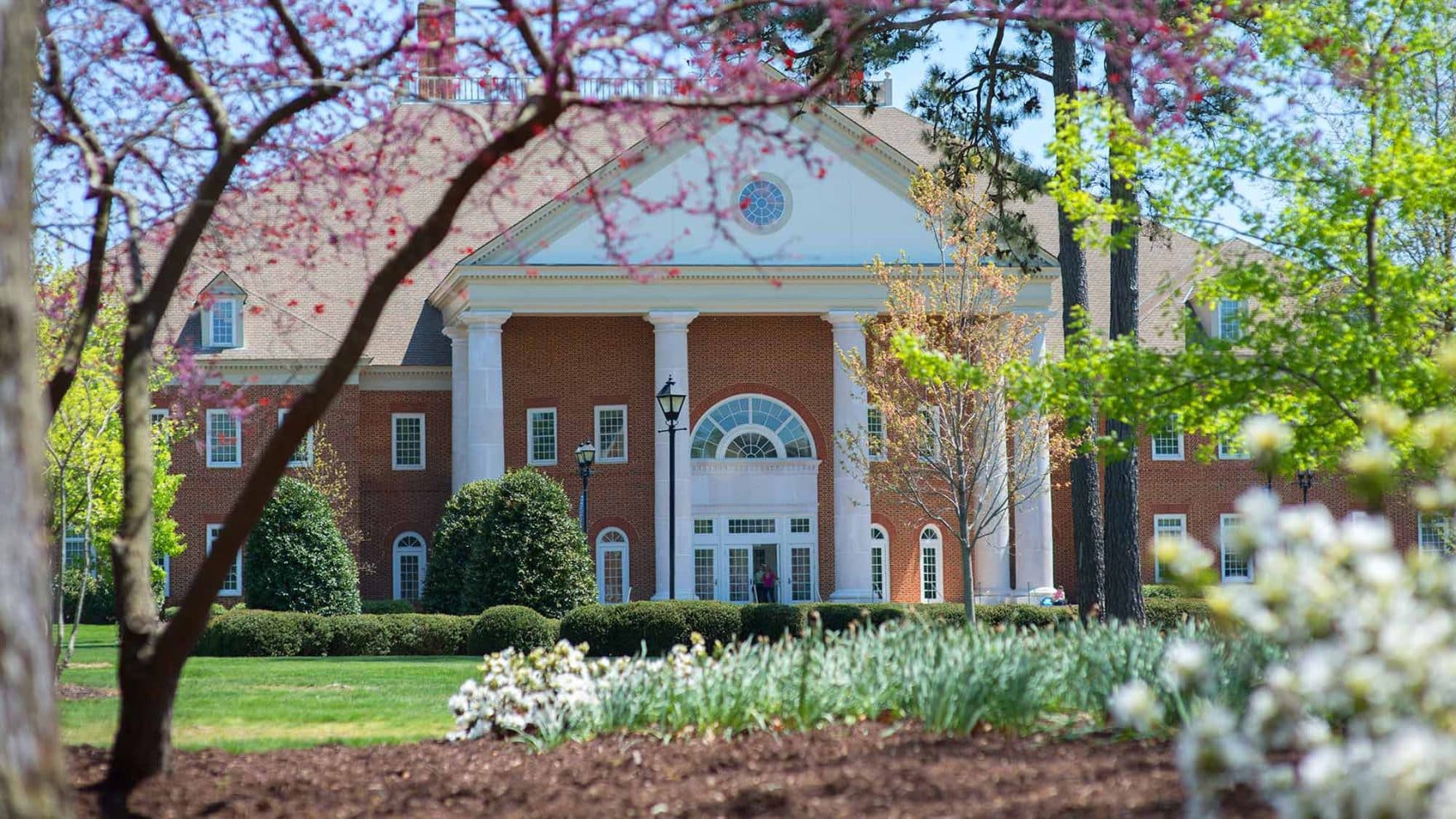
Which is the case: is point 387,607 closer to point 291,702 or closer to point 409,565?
point 409,565

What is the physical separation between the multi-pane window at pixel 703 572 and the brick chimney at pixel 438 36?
3166cm

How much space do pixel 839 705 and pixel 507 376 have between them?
3231 cm

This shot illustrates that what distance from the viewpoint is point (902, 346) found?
12266 mm

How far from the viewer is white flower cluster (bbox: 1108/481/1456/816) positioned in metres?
3.44

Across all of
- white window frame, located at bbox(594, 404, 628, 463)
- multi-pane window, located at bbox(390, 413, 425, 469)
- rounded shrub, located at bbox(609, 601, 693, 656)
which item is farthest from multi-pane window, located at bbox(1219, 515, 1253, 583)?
rounded shrub, located at bbox(609, 601, 693, 656)

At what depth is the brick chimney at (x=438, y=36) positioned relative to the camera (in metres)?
8.46

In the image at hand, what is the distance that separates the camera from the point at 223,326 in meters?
40.7

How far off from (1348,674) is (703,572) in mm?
36923

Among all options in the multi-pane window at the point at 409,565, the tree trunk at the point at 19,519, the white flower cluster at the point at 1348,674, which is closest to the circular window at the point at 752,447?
the multi-pane window at the point at 409,565

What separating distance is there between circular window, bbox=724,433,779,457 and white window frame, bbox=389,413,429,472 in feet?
27.6

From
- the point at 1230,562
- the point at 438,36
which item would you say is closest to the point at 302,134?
the point at 438,36

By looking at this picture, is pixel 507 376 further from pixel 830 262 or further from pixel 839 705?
pixel 839 705

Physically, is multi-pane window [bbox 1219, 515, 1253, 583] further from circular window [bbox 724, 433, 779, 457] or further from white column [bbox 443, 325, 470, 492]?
white column [bbox 443, 325, 470, 492]

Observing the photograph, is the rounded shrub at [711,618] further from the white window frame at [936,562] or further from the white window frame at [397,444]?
the white window frame at [397,444]
